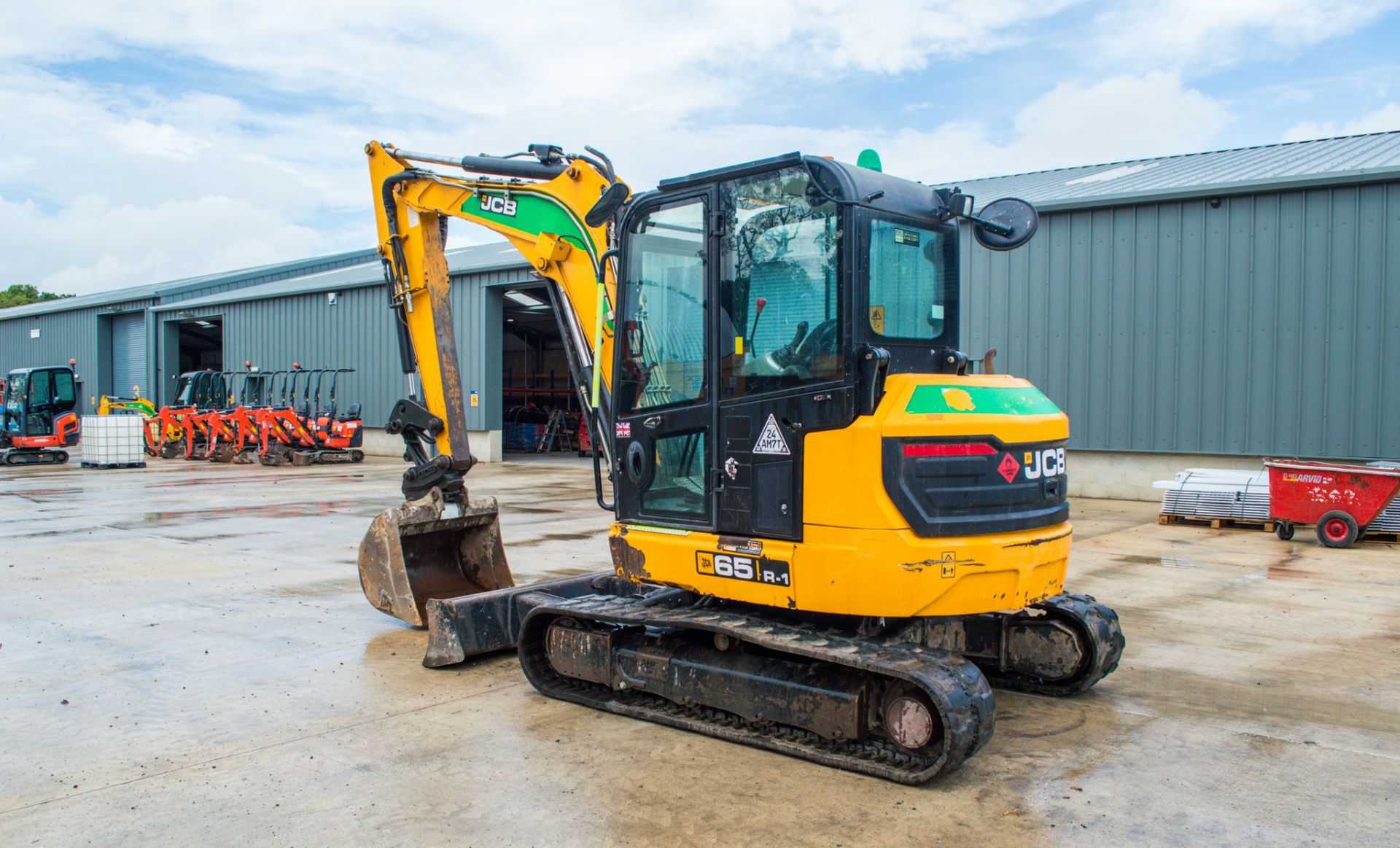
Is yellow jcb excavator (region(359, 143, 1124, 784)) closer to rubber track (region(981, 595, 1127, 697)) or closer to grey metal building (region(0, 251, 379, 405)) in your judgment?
rubber track (region(981, 595, 1127, 697))

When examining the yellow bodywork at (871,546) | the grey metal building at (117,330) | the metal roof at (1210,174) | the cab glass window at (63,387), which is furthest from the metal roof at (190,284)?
the yellow bodywork at (871,546)

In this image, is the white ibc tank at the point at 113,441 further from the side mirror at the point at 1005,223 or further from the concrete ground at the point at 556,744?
the side mirror at the point at 1005,223

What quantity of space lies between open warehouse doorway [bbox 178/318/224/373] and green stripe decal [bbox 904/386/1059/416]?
34.3 m

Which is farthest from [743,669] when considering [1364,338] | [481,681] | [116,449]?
[116,449]

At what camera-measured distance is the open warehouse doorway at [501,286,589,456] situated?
102 ft

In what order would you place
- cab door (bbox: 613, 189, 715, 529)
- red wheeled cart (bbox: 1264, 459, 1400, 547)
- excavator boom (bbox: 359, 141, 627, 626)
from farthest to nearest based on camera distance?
red wheeled cart (bbox: 1264, 459, 1400, 547), excavator boom (bbox: 359, 141, 627, 626), cab door (bbox: 613, 189, 715, 529)

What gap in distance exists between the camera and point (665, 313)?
530cm

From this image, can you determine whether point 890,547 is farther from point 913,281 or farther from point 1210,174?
point 1210,174

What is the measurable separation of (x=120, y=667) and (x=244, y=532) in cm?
619

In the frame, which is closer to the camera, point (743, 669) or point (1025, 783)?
point (1025, 783)

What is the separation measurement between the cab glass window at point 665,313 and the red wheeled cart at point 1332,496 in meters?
9.27

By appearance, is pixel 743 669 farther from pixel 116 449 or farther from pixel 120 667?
pixel 116 449

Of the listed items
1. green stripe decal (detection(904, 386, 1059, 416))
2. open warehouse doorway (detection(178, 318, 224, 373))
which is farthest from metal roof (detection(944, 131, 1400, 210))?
open warehouse doorway (detection(178, 318, 224, 373))

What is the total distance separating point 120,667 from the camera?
6.19m
